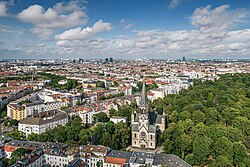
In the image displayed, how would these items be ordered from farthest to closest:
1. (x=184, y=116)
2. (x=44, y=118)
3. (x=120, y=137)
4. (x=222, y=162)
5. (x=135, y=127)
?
1. (x=44, y=118)
2. (x=184, y=116)
3. (x=135, y=127)
4. (x=120, y=137)
5. (x=222, y=162)

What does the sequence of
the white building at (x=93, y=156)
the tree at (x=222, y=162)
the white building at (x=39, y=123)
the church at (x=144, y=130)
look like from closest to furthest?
1. the tree at (x=222, y=162)
2. the white building at (x=93, y=156)
3. the church at (x=144, y=130)
4. the white building at (x=39, y=123)

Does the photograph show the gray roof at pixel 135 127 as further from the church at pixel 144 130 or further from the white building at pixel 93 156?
the white building at pixel 93 156

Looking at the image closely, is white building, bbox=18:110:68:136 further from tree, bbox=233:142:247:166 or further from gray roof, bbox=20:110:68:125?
tree, bbox=233:142:247:166

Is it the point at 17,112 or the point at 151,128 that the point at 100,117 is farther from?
the point at 17,112

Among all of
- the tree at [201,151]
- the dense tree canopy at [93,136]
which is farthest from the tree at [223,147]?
the dense tree canopy at [93,136]

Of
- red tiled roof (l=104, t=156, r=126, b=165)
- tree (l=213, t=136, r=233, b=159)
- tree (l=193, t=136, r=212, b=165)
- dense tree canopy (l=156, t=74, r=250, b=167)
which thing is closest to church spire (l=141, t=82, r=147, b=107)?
dense tree canopy (l=156, t=74, r=250, b=167)

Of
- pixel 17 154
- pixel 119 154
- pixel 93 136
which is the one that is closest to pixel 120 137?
pixel 93 136

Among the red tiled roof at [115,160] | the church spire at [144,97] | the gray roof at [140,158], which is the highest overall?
the church spire at [144,97]

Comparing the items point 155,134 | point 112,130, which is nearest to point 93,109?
point 112,130
